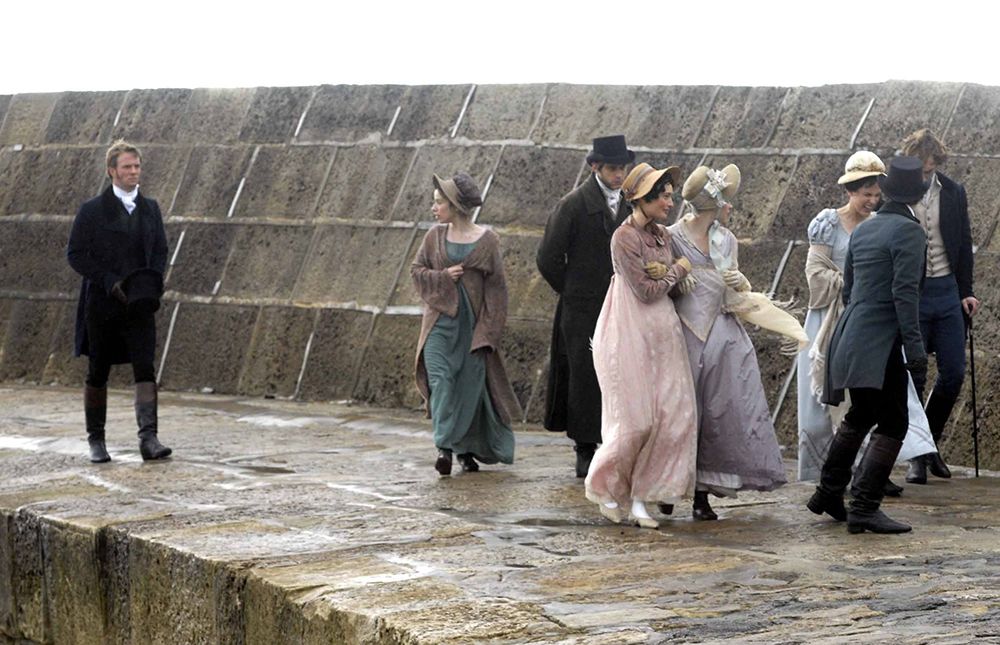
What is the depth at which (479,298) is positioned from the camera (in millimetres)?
9297

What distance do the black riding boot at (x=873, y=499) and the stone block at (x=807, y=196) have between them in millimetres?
3746

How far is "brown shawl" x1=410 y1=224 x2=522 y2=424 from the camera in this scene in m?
9.23

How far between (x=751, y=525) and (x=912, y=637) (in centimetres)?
263

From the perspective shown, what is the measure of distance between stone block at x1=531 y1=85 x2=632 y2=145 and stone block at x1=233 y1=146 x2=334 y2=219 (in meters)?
1.93

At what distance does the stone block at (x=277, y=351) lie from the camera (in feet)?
41.8

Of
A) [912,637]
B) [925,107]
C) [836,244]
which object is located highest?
[925,107]

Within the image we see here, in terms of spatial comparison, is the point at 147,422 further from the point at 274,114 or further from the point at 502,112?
the point at 274,114

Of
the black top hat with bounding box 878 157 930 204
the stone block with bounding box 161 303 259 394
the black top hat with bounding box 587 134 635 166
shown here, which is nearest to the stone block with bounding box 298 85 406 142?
the stone block with bounding box 161 303 259 394

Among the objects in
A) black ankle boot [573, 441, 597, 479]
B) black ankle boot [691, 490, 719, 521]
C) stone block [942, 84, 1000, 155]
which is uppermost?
stone block [942, 84, 1000, 155]

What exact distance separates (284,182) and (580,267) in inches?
195

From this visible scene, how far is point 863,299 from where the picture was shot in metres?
7.13

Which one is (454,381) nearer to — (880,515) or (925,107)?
(880,515)

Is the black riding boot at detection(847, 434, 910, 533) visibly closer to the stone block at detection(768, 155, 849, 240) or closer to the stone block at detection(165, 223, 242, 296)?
the stone block at detection(768, 155, 849, 240)

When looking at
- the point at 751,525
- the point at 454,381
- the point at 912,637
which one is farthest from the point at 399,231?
the point at 912,637
